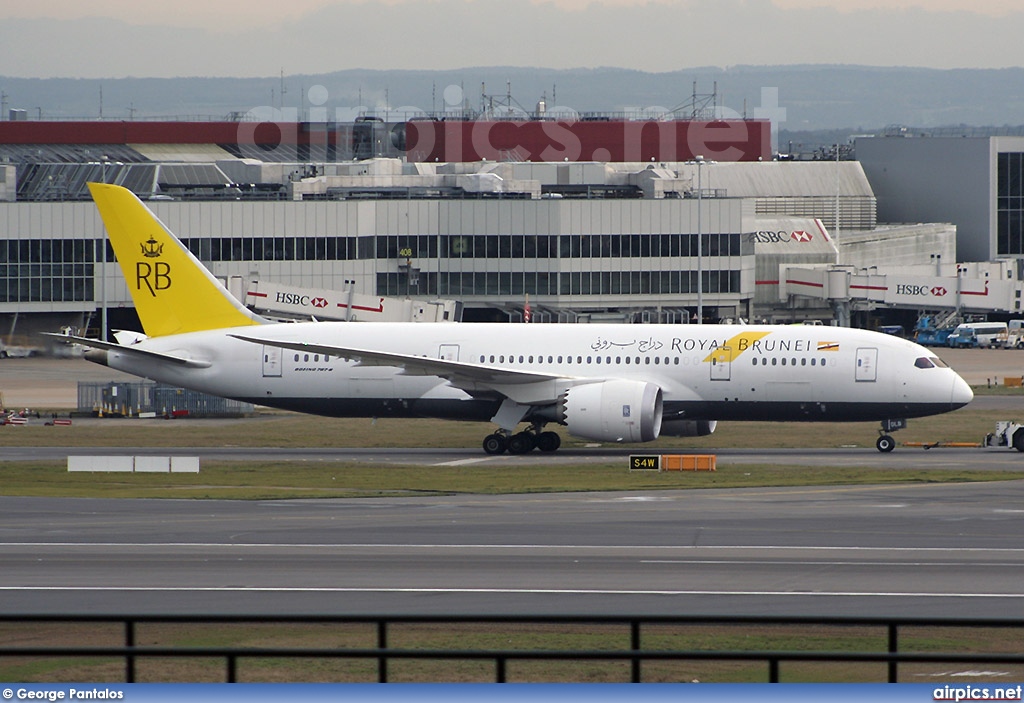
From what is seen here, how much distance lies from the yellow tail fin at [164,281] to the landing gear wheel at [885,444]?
72.9 feet

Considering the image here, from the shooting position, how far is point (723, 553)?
94.3 ft

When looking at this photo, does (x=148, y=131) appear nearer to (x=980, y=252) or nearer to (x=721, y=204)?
(x=721, y=204)

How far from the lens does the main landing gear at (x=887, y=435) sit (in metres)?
48.6

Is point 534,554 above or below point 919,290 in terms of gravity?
below

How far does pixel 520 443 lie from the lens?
4906cm

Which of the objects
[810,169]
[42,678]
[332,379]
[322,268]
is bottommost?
[42,678]

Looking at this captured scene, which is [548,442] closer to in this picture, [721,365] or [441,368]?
[441,368]

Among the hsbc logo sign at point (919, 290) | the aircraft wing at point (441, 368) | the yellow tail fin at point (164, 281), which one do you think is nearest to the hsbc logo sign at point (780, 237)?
the hsbc logo sign at point (919, 290)

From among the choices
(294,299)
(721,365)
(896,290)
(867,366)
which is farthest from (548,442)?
(896,290)

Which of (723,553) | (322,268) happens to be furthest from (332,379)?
(322,268)

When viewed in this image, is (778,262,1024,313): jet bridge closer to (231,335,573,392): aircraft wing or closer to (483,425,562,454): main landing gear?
(483,425,562,454): main landing gear

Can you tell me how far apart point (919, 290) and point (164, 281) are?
6415cm

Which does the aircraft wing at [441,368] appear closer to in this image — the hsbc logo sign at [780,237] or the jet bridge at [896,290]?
the jet bridge at [896,290]

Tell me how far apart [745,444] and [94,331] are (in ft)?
165
